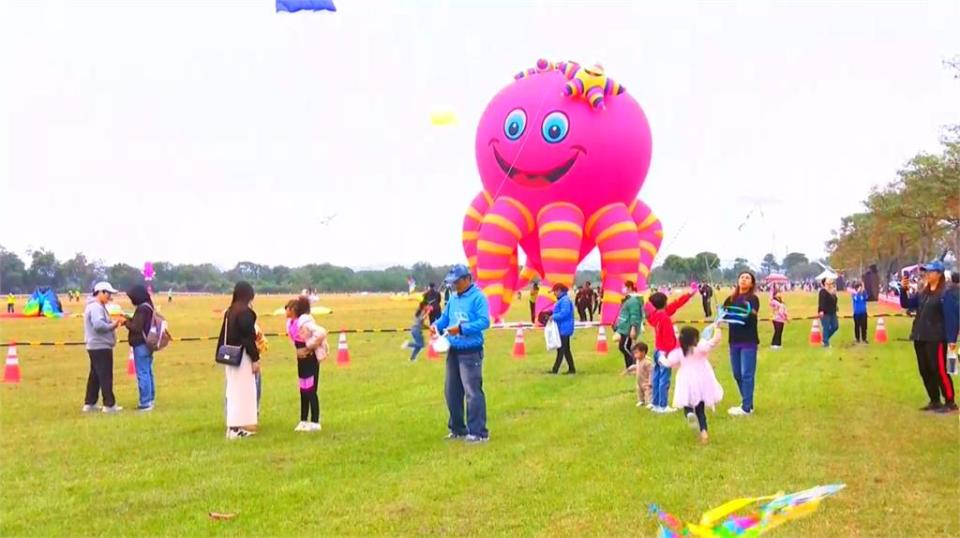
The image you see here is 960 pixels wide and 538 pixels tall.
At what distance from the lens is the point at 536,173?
26.0 m

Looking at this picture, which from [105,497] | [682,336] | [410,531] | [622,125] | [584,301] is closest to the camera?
[410,531]

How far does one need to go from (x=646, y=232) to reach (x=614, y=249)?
117 inches

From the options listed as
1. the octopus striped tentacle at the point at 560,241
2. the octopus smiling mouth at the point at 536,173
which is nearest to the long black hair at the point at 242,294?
the octopus smiling mouth at the point at 536,173

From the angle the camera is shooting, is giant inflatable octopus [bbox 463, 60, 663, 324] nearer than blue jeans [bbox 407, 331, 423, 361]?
No

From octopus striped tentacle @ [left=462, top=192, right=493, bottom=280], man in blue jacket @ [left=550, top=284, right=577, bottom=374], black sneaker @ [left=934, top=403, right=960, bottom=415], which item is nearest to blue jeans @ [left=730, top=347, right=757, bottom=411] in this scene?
black sneaker @ [left=934, top=403, right=960, bottom=415]

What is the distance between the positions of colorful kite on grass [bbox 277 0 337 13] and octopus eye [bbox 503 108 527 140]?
15656 mm

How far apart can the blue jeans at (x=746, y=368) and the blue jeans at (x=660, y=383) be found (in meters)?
0.80

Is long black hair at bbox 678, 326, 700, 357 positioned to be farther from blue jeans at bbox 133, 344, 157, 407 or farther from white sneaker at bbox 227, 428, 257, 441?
blue jeans at bbox 133, 344, 157, 407

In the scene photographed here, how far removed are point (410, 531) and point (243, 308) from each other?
14.5ft

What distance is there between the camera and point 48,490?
7.70 meters

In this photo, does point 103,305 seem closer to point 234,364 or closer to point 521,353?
point 234,364

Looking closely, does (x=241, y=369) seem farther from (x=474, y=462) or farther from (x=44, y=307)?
(x=44, y=307)

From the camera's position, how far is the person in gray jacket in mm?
12242

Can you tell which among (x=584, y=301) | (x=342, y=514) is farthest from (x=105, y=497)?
(x=584, y=301)
